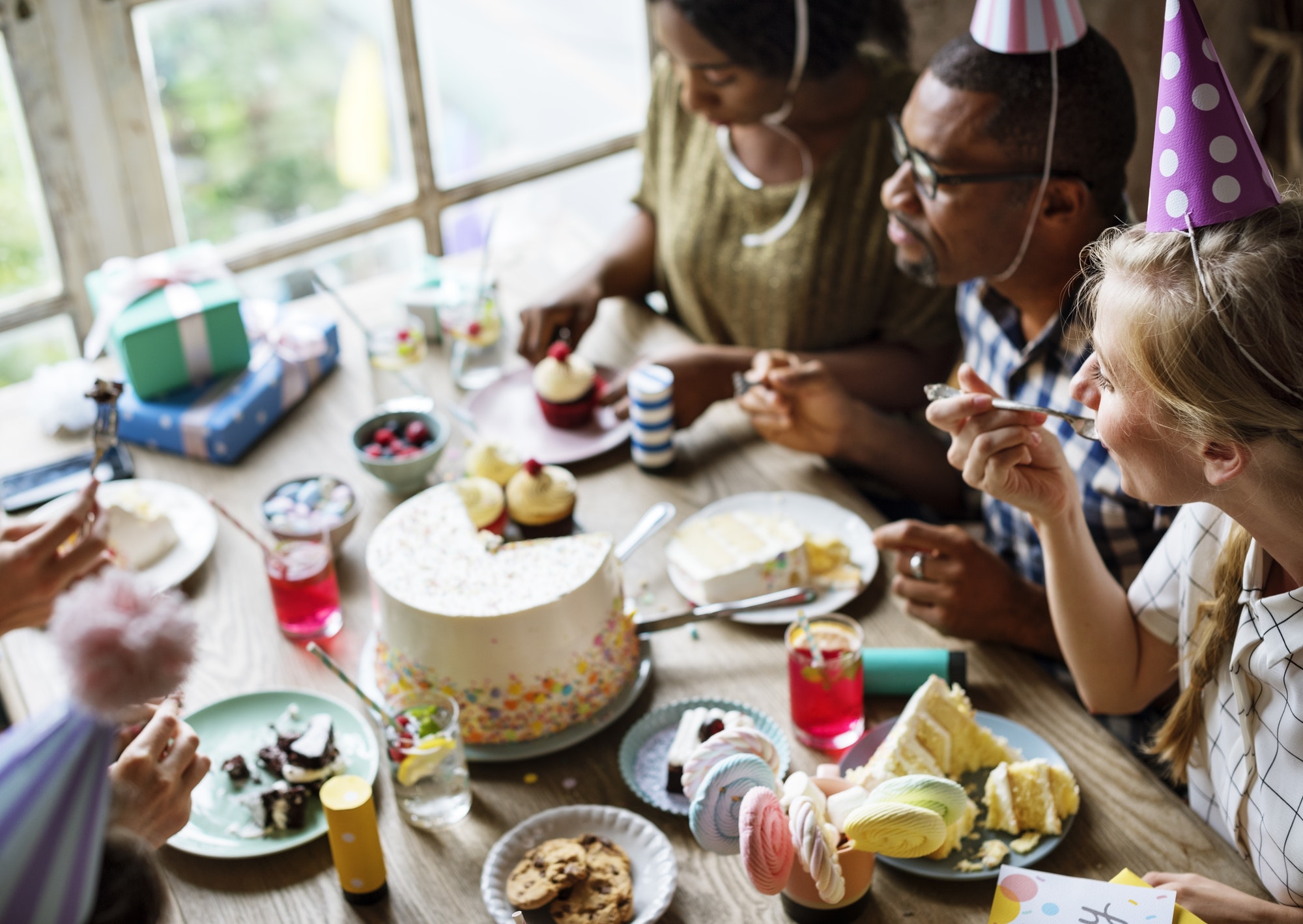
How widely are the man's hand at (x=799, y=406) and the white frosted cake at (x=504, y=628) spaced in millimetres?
502

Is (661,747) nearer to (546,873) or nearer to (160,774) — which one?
(546,873)

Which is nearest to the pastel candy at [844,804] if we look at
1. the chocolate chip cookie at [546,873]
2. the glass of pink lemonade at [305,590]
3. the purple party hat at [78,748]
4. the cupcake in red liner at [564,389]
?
the chocolate chip cookie at [546,873]

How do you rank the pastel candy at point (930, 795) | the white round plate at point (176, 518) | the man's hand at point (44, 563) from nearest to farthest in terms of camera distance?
the pastel candy at point (930, 795) < the man's hand at point (44, 563) < the white round plate at point (176, 518)

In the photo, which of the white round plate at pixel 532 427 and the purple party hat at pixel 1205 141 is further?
the white round plate at pixel 532 427

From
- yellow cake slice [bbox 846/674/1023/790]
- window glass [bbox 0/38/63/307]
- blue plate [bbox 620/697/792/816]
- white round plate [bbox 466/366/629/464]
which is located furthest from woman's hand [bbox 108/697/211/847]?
window glass [bbox 0/38/63/307]

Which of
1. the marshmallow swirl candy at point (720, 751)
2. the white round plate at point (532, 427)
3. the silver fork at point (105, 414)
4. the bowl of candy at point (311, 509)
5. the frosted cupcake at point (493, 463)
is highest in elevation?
the silver fork at point (105, 414)

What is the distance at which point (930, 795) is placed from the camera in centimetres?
103

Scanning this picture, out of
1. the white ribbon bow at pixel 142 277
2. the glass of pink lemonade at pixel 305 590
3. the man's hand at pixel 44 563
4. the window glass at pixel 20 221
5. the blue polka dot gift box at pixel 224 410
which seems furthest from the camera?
the window glass at pixel 20 221

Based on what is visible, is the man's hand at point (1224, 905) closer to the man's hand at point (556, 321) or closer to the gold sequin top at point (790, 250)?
the gold sequin top at point (790, 250)

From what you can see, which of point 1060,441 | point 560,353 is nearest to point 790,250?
point 560,353

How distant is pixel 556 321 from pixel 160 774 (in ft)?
3.91

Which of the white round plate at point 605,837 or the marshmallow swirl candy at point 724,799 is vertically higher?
the marshmallow swirl candy at point 724,799

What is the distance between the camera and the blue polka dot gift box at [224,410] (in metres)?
1.84

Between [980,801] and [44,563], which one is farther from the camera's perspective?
[44,563]
